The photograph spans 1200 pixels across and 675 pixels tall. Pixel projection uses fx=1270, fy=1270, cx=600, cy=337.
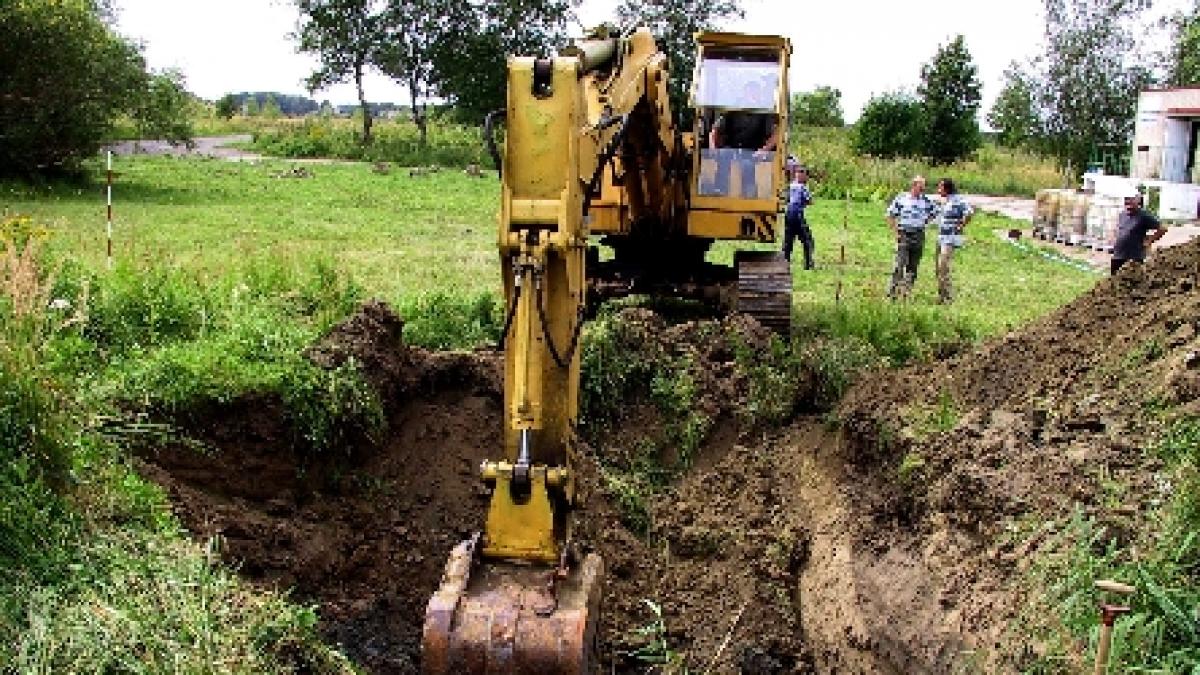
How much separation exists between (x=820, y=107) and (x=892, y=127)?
18757 mm

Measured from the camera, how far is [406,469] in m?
7.84

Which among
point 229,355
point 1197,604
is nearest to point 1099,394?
point 1197,604

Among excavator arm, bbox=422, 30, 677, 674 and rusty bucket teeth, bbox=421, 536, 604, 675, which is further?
excavator arm, bbox=422, 30, 677, 674

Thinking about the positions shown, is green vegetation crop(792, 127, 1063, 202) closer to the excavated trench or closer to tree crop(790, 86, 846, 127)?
tree crop(790, 86, 846, 127)

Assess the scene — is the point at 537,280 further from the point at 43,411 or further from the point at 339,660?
the point at 43,411

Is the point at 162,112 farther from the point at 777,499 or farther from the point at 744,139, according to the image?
the point at 777,499

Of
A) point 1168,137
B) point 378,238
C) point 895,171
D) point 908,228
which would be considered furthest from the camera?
point 895,171

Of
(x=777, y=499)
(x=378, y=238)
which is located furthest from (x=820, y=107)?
(x=777, y=499)

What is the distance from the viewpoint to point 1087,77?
4438 centimetres

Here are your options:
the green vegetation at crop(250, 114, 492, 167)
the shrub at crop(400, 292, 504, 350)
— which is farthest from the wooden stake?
the green vegetation at crop(250, 114, 492, 167)

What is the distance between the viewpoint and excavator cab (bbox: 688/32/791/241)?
34.4 feet

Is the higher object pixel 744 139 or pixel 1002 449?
pixel 744 139

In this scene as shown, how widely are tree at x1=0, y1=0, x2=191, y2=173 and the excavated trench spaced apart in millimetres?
16858

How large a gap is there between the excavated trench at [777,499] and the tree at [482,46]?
37.5 m
